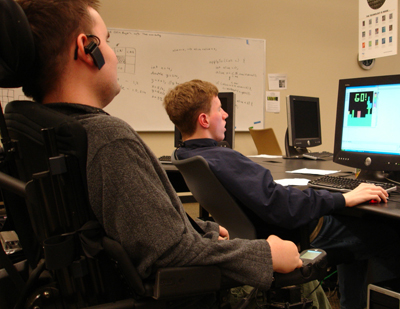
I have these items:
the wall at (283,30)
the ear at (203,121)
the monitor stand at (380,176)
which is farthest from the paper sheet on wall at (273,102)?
the ear at (203,121)

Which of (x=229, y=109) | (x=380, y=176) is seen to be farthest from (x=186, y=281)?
(x=229, y=109)

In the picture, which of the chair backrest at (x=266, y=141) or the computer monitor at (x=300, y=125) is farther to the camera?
the chair backrest at (x=266, y=141)

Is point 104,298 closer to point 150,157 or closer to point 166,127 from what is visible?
point 150,157

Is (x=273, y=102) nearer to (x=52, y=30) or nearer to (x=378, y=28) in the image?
(x=378, y=28)

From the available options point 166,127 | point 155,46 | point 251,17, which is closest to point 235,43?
point 251,17

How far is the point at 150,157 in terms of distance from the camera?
696 millimetres

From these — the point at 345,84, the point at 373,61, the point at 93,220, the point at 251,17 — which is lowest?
the point at 93,220

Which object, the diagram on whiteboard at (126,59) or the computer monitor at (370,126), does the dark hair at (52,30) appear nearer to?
the computer monitor at (370,126)

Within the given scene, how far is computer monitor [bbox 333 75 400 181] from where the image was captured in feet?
4.69

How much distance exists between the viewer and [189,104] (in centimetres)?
150

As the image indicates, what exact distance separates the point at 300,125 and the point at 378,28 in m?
0.89

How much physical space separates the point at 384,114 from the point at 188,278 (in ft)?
3.97

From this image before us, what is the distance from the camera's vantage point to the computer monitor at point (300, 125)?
2.65 meters

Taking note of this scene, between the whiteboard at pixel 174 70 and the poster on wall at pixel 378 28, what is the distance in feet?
5.80
